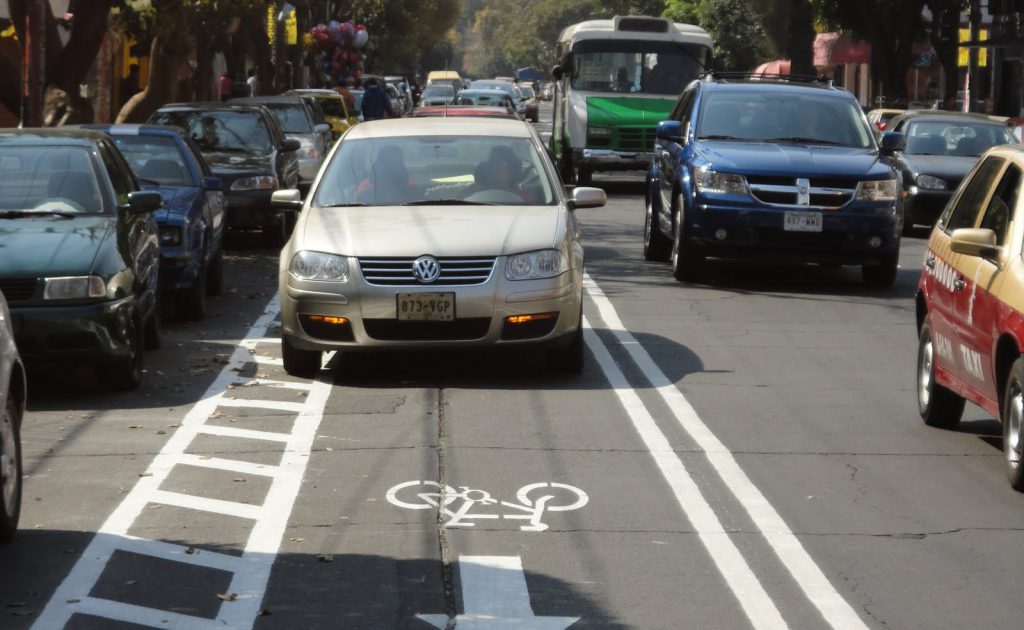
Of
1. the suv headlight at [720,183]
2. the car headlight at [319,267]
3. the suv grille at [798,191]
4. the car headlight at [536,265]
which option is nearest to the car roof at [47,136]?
the car headlight at [319,267]

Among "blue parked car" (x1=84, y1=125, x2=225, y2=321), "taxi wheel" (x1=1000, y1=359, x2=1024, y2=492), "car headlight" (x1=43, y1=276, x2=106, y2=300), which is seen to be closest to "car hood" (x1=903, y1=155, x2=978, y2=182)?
"blue parked car" (x1=84, y1=125, x2=225, y2=321)

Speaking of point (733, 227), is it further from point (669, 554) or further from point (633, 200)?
point (633, 200)

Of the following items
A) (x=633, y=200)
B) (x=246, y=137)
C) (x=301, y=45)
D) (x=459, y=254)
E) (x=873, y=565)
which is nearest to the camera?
(x=873, y=565)

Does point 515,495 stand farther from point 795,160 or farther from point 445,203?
point 795,160

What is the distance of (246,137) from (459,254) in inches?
421

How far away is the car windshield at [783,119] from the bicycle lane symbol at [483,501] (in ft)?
31.2

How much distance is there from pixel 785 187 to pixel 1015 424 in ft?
26.5

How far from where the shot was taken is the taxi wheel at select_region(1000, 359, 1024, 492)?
8117 millimetres

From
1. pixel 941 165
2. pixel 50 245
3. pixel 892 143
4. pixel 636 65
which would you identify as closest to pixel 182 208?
pixel 50 245

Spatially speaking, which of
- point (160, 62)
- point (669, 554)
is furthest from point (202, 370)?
point (160, 62)

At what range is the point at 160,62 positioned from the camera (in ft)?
79.9

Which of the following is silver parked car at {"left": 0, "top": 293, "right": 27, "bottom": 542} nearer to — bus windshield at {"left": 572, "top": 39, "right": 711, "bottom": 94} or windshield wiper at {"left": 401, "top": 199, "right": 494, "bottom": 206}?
windshield wiper at {"left": 401, "top": 199, "right": 494, "bottom": 206}

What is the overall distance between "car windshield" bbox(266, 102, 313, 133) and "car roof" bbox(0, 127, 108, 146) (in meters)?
13.8

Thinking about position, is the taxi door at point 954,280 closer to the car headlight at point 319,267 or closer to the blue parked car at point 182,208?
the car headlight at point 319,267
